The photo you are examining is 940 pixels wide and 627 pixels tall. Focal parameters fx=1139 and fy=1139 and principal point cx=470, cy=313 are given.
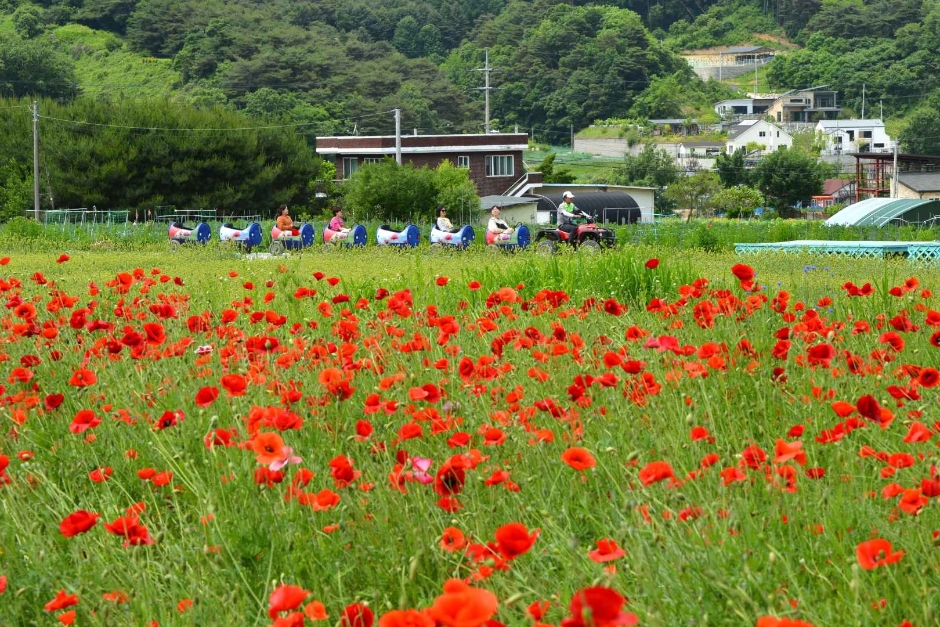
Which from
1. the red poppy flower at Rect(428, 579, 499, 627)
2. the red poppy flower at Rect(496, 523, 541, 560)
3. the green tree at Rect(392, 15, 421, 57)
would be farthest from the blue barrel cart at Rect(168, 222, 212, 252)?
the green tree at Rect(392, 15, 421, 57)

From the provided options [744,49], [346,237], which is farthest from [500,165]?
[744,49]

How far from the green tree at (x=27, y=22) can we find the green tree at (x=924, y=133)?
67.8m

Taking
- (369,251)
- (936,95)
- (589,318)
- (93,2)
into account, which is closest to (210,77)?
(93,2)

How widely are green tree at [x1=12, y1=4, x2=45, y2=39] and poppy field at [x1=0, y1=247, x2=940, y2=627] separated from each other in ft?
312

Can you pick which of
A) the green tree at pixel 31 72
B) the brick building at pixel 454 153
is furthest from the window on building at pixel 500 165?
the green tree at pixel 31 72

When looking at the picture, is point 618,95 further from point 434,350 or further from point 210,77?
point 434,350

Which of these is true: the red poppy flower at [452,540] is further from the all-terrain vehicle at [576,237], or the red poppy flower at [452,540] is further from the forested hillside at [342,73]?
the forested hillside at [342,73]

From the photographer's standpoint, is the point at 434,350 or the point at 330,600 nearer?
the point at 330,600

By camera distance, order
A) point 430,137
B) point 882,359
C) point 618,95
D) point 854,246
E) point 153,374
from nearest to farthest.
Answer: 1. point 882,359
2. point 153,374
3. point 854,246
4. point 430,137
5. point 618,95

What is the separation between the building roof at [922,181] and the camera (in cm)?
5253

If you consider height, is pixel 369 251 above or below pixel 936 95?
below

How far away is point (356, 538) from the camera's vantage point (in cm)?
264

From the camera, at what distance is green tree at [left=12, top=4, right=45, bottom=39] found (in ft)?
301

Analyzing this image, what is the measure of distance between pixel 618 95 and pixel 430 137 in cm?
6072
